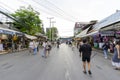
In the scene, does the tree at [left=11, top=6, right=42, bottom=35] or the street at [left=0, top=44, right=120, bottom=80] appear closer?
the street at [left=0, top=44, right=120, bottom=80]

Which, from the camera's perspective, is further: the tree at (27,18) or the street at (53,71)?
the tree at (27,18)

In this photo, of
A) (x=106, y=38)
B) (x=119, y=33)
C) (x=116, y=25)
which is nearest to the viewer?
(x=116, y=25)

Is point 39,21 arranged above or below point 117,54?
above

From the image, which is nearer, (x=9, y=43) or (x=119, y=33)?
(x=119, y=33)

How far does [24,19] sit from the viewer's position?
160ft

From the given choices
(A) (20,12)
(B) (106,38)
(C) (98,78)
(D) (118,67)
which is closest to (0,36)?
(B) (106,38)

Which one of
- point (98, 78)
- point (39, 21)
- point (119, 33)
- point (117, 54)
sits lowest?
point (98, 78)

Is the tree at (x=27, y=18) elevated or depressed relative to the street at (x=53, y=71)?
elevated

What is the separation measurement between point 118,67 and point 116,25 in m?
10.2

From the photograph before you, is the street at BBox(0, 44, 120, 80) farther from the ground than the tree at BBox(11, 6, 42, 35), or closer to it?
closer to it

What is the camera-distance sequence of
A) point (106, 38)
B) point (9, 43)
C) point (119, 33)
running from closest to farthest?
point (119, 33), point (106, 38), point (9, 43)

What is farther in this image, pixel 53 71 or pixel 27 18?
pixel 27 18

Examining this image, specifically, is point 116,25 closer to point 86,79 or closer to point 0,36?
point 86,79

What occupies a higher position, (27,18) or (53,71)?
(27,18)
